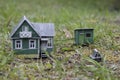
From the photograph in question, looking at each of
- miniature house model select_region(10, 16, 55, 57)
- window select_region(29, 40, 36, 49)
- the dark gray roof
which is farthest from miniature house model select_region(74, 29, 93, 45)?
window select_region(29, 40, 36, 49)

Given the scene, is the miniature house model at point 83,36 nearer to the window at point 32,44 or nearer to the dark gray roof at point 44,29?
the dark gray roof at point 44,29

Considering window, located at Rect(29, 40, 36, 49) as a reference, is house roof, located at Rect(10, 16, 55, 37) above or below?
above

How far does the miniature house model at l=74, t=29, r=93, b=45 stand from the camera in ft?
12.5

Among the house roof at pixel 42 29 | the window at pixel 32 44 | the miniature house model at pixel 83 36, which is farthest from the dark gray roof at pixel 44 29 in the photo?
the miniature house model at pixel 83 36

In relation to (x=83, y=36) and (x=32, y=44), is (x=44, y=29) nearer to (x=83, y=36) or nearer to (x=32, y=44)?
(x=32, y=44)

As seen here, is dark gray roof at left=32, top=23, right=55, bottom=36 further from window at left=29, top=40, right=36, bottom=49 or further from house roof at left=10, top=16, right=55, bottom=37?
window at left=29, top=40, right=36, bottom=49

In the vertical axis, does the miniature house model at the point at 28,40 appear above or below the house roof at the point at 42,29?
below

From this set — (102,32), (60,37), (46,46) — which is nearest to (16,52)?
(46,46)

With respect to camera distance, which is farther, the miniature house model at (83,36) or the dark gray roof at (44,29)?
the miniature house model at (83,36)

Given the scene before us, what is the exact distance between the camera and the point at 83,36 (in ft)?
12.6

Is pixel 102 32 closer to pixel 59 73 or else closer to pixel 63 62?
pixel 63 62

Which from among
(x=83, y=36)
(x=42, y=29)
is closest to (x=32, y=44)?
(x=42, y=29)

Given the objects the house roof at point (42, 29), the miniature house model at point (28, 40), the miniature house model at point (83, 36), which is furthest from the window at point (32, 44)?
the miniature house model at point (83, 36)

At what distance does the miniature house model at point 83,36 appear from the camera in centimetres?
381
